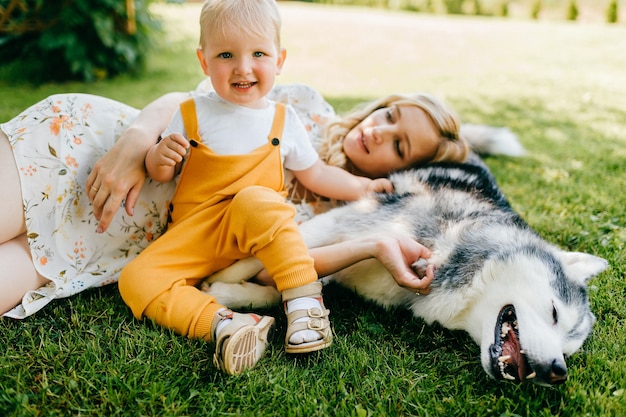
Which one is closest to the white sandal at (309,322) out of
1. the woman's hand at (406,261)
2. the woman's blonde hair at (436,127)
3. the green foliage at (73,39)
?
the woman's hand at (406,261)

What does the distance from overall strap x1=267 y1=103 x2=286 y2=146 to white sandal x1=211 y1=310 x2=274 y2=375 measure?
96 centimetres

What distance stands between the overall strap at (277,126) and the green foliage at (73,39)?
5.24 meters

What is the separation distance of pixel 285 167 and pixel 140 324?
→ 3.86ft

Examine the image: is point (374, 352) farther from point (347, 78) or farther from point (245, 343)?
point (347, 78)

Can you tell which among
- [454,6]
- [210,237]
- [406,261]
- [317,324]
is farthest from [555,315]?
[454,6]

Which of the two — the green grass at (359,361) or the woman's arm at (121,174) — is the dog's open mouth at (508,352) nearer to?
the green grass at (359,361)

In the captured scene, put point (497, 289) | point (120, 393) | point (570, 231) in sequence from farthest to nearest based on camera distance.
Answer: point (570, 231) → point (497, 289) → point (120, 393)

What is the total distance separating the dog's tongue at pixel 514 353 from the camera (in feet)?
6.23

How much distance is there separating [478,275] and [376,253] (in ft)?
1.58

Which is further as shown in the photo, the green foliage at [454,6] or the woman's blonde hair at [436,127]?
the green foliage at [454,6]

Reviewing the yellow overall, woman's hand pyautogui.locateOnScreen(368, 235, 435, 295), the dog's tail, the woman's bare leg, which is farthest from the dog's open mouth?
the dog's tail

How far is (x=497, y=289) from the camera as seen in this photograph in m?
2.10

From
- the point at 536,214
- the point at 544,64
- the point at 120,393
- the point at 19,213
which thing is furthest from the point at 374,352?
the point at 544,64

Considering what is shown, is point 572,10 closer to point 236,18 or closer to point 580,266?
point 580,266
